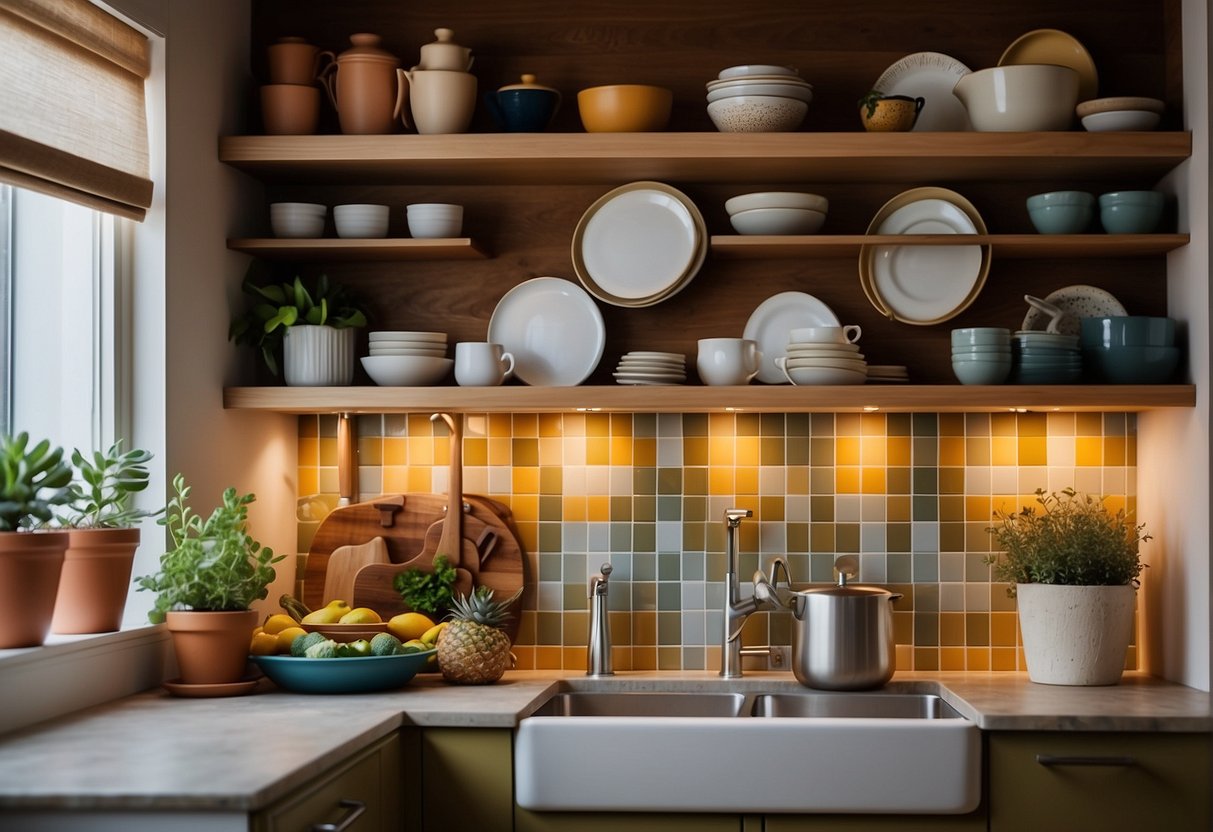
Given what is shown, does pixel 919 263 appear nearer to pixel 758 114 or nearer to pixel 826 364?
pixel 826 364

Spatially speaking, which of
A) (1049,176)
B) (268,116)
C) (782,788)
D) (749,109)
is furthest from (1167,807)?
(268,116)

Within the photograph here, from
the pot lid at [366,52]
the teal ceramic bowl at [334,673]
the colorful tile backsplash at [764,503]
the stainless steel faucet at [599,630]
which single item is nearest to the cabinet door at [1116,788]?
the colorful tile backsplash at [764,503]

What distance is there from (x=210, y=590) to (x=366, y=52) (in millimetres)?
1263

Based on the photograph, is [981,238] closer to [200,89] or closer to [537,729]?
[537,729]

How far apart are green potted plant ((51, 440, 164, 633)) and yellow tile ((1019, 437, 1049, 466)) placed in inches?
77.1

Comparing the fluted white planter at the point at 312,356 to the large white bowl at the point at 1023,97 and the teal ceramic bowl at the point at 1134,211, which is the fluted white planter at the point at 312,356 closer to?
the large white bowl at the point at 1023,97

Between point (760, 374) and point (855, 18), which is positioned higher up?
point (855, 18)

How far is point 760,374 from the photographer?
3.08m

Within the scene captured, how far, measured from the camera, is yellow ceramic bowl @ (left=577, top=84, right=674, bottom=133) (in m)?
2.89

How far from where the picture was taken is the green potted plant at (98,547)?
2385mm

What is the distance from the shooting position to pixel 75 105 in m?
2.42

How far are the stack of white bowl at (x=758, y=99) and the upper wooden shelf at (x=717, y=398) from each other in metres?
0.58

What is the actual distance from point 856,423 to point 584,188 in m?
0.87

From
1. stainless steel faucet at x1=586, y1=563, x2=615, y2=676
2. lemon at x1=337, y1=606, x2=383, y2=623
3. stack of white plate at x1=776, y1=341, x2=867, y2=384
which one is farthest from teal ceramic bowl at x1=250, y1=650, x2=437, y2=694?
stack of white plate at x1=776, y1=341, x2=867, y2=384
